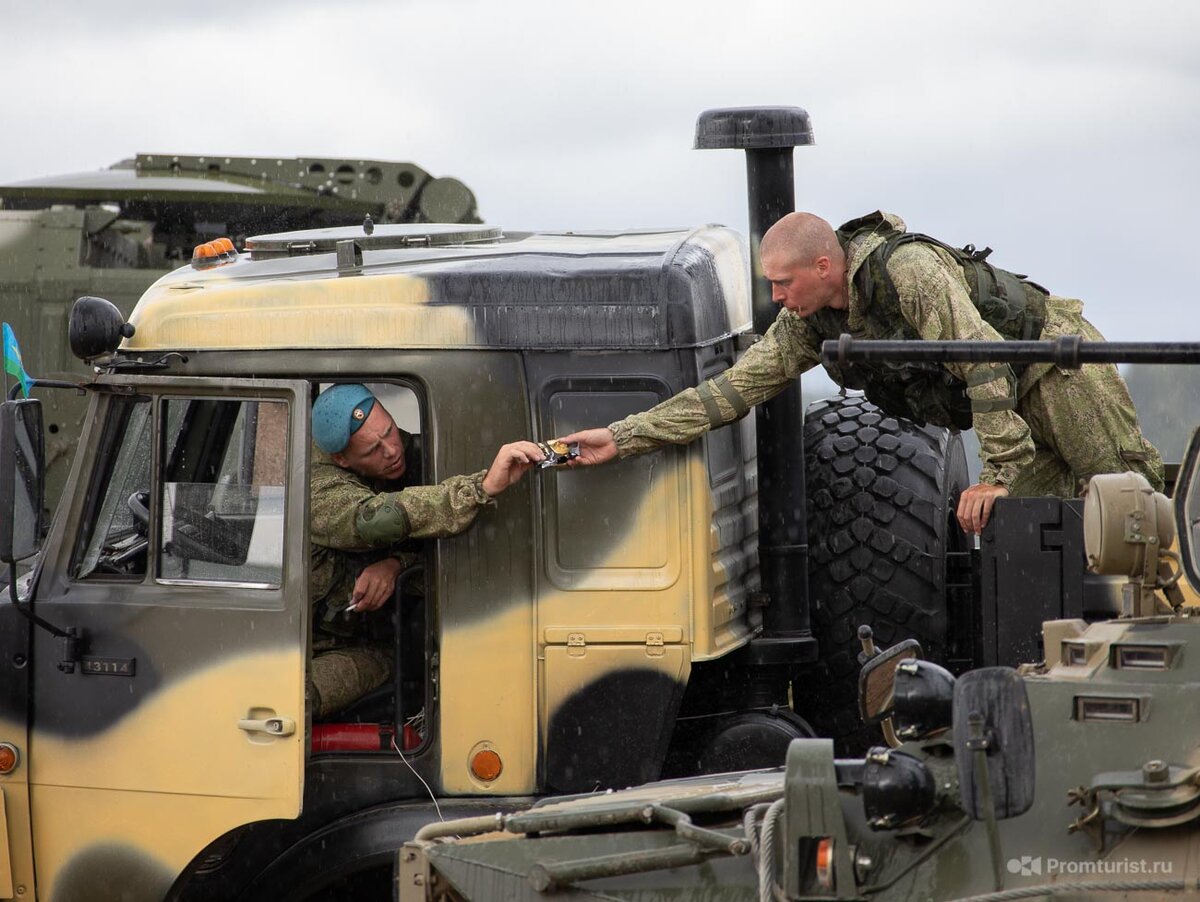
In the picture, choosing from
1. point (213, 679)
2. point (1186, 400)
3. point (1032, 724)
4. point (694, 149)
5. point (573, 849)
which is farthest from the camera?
point (1186, 400)

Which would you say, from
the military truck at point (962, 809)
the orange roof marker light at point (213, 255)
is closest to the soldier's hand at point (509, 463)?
the military truck at point (962, 809)

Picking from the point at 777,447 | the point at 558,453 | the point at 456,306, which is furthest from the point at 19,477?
the point at 777,447

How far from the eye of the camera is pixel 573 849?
380 centimetres

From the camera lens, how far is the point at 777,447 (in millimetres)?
5422

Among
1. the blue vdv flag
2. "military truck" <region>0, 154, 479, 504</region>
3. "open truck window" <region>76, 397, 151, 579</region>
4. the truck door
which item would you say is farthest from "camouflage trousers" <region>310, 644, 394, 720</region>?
"military truck" <region>0, 154, 479, 504</region>

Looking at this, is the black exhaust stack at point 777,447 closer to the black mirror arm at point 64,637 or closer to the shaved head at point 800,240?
the shaved head at point 800,240

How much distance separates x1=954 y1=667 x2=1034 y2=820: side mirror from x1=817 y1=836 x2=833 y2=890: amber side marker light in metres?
0.37

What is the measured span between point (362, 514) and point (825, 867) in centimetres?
194

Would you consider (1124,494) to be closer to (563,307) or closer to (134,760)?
(563,307)

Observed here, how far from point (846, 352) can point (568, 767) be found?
1.62 meters

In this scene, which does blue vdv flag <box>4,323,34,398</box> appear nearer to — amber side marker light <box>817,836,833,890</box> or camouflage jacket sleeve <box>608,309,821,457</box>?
camouflage jacket sleeve <box>608,309,821,457</box>

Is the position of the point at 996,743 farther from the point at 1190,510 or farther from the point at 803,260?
the point at 803,260

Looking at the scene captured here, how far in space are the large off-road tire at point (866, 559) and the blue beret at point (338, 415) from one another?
141cm

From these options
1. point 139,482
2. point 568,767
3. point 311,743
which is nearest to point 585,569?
point 568,767
